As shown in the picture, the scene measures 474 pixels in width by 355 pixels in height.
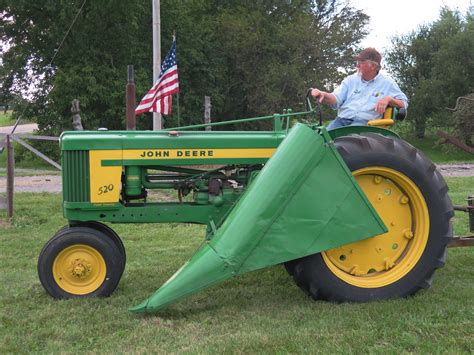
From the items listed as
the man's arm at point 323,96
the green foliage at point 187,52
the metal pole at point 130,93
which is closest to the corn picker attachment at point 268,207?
the man's arm at point 323,96

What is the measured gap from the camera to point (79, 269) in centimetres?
397

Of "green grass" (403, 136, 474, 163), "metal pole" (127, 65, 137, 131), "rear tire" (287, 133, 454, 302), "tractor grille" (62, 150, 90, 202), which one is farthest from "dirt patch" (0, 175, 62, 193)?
"green grass" (403, 136, 474, 163)

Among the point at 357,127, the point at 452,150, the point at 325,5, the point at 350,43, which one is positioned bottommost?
the point at 452,150

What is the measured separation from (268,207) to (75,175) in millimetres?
1624

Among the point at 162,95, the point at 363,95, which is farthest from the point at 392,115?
the point at 162,95

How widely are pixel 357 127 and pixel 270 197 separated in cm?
95

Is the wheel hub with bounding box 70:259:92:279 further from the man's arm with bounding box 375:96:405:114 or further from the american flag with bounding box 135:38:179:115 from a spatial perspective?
the american flag with bounding box 135:38:179:115

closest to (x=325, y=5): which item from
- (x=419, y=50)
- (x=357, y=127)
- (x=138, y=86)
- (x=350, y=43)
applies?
(x=350, y=43)

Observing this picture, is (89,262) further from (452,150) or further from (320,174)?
(452,150)

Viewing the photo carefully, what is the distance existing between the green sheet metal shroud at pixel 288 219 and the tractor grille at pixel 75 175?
3.69 feet

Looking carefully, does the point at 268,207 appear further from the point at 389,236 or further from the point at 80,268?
the point at 80,268

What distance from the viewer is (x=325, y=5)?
32.5 m

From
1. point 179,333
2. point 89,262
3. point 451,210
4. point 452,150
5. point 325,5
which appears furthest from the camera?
point 325,5

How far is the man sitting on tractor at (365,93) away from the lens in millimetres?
4254
